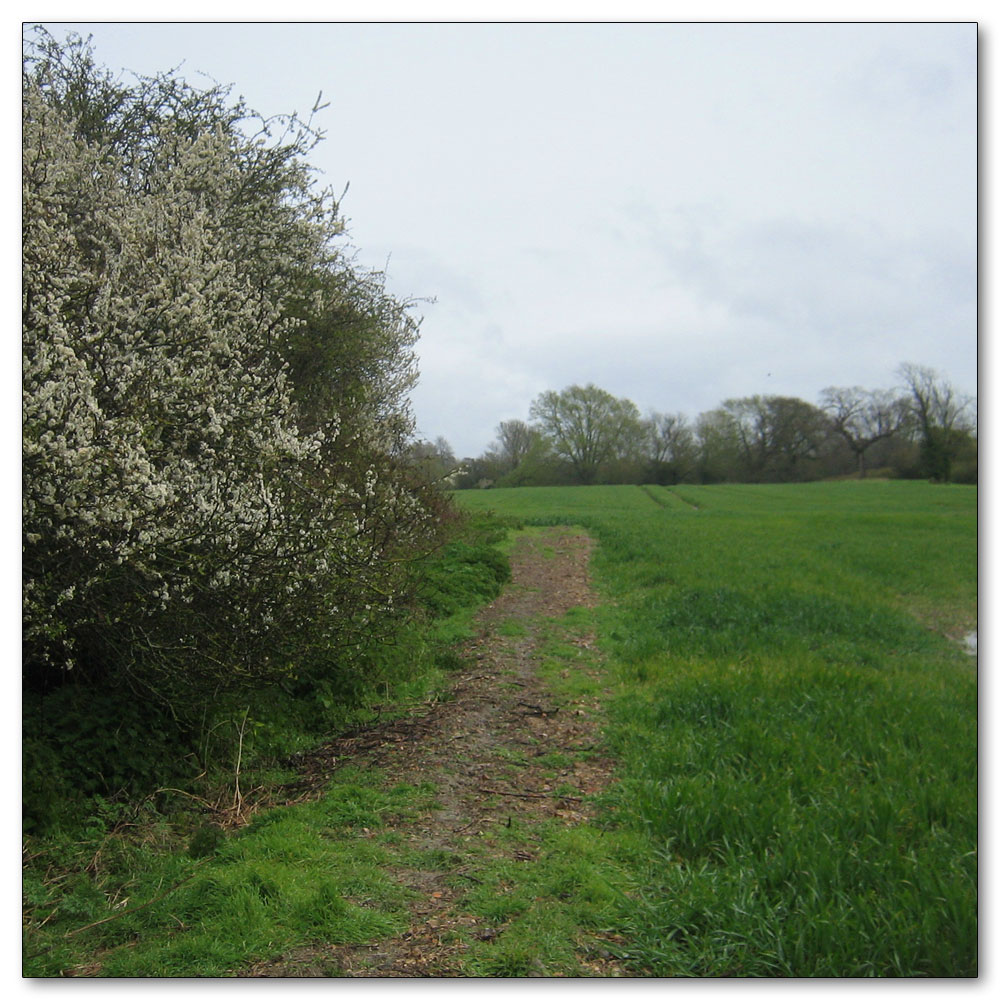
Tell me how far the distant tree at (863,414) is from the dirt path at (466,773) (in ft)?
9.70

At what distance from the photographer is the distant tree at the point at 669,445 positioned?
225 inches

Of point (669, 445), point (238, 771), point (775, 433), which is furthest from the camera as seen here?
point (669, 445)

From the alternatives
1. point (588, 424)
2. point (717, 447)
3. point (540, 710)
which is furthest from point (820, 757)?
point (588, 424)

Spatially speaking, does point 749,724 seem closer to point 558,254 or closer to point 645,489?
point 645,489

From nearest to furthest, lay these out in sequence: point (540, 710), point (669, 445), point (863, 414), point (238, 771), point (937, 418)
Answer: point (937, 418) < point (863, 414) < point (238, 771) < point (669, 445) < point (540, 710)

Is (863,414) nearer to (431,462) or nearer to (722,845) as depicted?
(722,845)

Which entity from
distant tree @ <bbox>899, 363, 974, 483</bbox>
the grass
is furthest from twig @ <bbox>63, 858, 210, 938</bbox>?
distant tree @ <bbox>899, 363, 974, 483</bbox>

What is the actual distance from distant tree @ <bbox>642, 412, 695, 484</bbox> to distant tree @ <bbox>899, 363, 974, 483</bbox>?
1.66 metres

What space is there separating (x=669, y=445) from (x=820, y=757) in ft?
8.51

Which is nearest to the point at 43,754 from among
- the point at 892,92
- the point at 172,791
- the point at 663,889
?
the point at 172,791

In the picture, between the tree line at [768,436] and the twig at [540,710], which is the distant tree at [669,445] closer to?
the tree line at [768,436]

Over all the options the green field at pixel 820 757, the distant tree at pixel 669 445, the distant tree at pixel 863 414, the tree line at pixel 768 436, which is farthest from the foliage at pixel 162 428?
the distant tree at pixel 863 414

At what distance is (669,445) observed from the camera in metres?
5.98

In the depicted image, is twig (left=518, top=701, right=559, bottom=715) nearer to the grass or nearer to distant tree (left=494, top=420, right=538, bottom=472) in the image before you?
the grass
